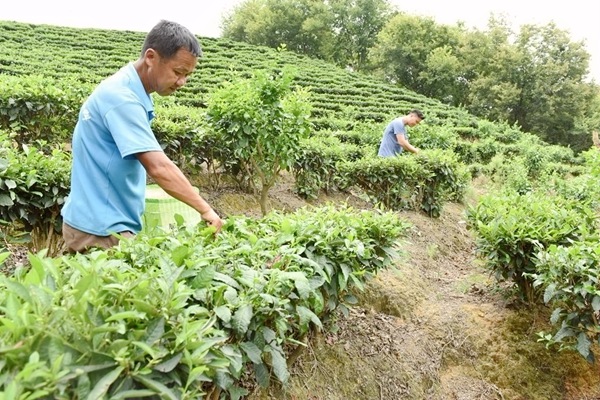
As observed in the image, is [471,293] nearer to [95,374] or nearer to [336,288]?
[336,288]

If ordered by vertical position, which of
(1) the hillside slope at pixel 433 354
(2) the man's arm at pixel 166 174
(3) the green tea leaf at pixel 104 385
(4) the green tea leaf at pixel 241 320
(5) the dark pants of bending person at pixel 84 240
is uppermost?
(2) the man's arm at pixel 166 174

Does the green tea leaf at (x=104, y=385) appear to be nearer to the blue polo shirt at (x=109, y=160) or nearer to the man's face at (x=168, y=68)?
the blue polo shirt at (x=109, y=160)

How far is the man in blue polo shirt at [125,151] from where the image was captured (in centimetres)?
208

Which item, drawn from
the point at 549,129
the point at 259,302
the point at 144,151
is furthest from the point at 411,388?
the point at 549,129

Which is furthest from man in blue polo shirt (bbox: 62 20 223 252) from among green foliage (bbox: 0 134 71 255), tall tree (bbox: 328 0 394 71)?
tall tree (bbox: 328 0 394 71)

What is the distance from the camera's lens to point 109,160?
2.21 metres

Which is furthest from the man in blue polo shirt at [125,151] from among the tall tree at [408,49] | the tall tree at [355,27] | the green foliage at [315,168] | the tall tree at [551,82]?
the tall tree at [355,27]

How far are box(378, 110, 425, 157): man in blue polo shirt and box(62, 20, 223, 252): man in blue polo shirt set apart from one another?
583 centimetres

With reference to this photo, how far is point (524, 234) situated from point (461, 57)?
38.7 m

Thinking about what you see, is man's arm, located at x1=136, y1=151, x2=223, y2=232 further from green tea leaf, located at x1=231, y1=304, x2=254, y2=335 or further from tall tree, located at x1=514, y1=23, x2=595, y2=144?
tall tree, located at x1=514, y1=23, x2=595, y2=144

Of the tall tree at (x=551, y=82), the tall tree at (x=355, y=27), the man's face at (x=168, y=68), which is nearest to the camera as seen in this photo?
Answer: the man's face at (x=168, y=68)

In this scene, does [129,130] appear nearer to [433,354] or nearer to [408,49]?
[433,354]

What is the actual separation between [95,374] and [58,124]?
5.67m

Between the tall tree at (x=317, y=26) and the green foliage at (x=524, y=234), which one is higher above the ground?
the tall tree at (x=317, y=26)
